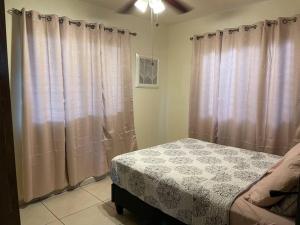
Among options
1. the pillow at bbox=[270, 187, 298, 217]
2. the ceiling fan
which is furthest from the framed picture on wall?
the pillow at bbox=[270, 187, 298, 217]

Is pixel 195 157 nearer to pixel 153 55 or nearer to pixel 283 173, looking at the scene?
pixel 283 173

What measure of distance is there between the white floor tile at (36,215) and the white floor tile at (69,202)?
58 mm

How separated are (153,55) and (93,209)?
260cm

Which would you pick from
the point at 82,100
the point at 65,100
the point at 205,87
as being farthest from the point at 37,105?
the point at 205,87

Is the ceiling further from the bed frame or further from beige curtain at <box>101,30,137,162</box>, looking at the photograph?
the bed frame

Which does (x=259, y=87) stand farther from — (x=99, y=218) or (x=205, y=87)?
(x=99, y=218)

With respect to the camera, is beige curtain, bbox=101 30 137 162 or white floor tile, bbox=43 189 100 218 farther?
beige curtain, bbox=101 30 137 162

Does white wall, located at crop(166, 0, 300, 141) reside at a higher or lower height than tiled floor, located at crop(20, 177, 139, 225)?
higher

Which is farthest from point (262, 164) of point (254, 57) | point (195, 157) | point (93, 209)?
point (93, 209)

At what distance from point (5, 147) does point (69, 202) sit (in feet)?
7.45

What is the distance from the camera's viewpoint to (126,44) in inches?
131

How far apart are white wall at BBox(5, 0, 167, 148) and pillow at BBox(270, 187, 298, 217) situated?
8.57 ft

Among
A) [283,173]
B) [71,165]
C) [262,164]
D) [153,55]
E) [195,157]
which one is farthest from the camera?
[153,55]

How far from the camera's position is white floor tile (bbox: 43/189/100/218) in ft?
7.97
